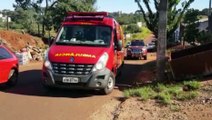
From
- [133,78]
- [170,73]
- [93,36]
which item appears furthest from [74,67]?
[133,78]

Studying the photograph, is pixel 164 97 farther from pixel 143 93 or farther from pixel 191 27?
pixel 191 27

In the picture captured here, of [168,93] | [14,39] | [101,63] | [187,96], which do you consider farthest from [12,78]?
[14,39]

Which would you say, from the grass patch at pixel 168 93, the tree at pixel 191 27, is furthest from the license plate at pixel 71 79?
the tree at pixel 191 27

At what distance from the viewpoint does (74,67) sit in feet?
40.3

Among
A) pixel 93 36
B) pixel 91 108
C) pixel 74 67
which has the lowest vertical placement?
pixel 91 108

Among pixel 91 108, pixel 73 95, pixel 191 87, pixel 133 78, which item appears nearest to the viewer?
pixel 91 108

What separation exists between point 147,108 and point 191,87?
2124 millimetres

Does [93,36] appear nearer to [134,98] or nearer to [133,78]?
[134,98]

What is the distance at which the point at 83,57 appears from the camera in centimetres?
1234

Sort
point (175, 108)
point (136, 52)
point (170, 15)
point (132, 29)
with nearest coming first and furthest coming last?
point (175, 108)
point (136, 52)
point (170, 15)
point (132, 29)

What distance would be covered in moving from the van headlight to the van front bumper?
109 mm

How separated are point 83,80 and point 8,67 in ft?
10.7

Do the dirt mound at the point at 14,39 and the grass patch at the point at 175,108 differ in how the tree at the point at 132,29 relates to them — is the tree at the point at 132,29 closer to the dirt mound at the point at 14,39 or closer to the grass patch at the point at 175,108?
the dirt mound at the point at 14,39

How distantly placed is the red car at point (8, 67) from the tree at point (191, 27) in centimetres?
2435
